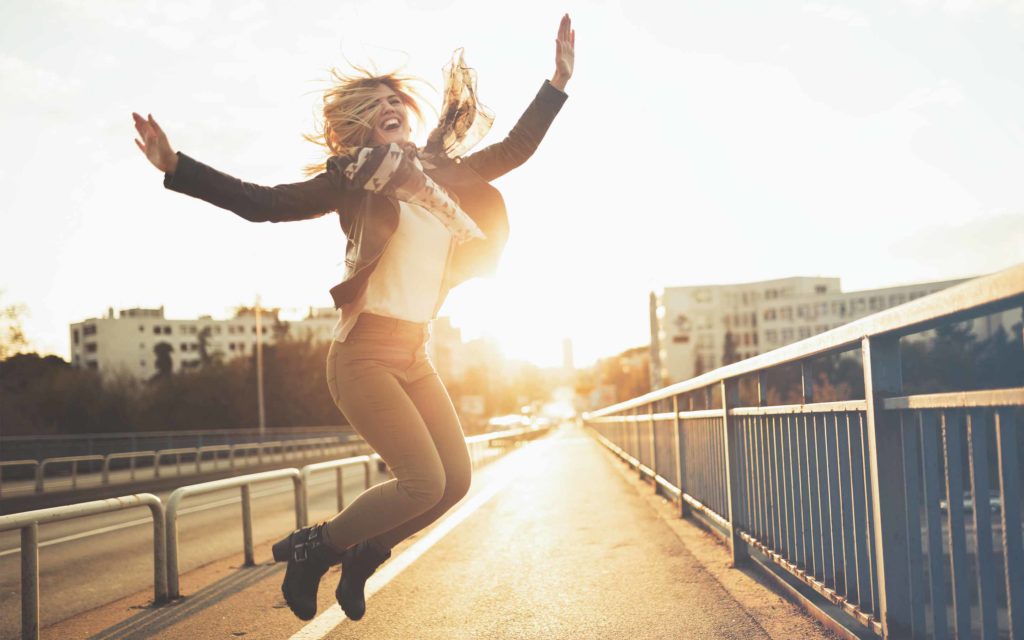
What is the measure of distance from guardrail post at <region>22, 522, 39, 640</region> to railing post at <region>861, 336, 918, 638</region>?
158 inches

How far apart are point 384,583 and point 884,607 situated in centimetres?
356

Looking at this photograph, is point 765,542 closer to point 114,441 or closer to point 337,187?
point 337,187

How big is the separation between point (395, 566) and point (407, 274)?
4126 mm

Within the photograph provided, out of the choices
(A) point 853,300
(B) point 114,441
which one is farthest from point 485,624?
(A) point 853,300

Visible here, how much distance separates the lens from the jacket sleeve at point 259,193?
2957mm

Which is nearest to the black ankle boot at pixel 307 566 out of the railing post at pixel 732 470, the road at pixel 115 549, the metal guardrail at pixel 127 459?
the road at pixel 115 549

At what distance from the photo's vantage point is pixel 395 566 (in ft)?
22.8

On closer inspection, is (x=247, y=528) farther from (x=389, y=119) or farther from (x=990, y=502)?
(x=990, y=502)

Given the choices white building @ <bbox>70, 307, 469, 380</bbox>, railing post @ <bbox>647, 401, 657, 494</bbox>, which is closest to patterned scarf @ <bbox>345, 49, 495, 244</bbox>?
railing post @ <bbox>647, 401, 657, 494</bbox>

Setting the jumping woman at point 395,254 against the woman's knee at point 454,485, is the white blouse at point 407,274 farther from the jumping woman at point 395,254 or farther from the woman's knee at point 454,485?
the woman's knee at point 454,485

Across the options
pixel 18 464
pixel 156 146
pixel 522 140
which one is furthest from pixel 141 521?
pixel 156 146

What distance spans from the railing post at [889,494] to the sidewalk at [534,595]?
2.79 ft

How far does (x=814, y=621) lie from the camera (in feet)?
14.8

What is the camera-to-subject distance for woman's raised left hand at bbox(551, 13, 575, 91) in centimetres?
362
